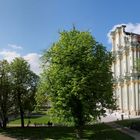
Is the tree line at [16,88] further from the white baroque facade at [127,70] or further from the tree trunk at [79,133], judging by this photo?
the white baroque facade at [127,70]

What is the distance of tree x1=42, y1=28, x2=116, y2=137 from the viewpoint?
47.9 meters

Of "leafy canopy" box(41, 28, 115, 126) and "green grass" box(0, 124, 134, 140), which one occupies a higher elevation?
"leafy canopy" box(41, 28, 115, 126)

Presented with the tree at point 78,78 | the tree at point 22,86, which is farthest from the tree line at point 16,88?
the tree at point 78,78

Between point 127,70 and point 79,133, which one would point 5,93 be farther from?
point 127,70

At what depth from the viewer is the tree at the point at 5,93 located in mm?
66706

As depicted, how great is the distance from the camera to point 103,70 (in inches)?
1934

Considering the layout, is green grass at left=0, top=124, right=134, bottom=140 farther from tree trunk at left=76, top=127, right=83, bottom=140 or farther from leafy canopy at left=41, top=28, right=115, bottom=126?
leafy canopy at left=41, top=28, right=115, bottom=126

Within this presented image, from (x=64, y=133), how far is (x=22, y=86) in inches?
650

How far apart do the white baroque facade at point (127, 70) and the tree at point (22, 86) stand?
21320mm

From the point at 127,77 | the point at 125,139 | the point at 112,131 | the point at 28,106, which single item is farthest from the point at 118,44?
the point at 125,139

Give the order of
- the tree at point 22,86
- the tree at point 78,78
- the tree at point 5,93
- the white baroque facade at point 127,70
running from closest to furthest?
1. the tree at point 78,78
2. the tree at point 5,93
3. the tree at point 22,86
4. the white baroque facade at point 127,70

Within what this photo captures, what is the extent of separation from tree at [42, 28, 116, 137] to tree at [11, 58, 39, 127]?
19.1m

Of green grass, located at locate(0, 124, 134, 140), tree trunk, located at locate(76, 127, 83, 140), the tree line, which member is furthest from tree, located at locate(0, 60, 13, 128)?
tree trunk, located at locate(76, 127, 83, 140)

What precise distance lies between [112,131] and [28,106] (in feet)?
65.2
